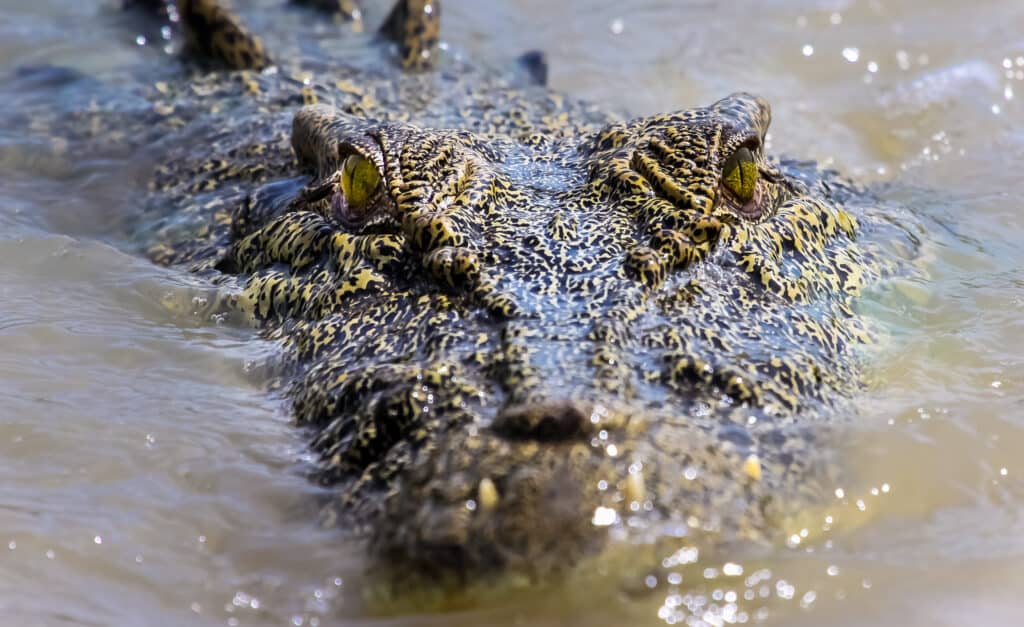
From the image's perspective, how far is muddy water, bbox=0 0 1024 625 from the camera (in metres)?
3.24

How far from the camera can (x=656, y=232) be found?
421 centimetres

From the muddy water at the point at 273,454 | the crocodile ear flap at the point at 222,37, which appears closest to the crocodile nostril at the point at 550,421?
the muddy water at the point at 273,454

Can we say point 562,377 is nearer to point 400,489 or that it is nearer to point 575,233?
point 400,489

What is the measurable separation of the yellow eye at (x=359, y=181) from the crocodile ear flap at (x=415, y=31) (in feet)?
10.4

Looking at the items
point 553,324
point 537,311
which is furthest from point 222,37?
point 553,324

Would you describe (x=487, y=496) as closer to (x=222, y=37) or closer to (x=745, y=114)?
(x=745, y=114)

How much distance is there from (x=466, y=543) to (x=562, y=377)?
58 cm

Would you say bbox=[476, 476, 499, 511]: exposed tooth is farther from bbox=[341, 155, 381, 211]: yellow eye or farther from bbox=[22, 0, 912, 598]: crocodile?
bbox=[341, 155, 381, 211]: yellow eye

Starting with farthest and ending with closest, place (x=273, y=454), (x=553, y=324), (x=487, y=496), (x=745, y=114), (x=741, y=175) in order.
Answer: (x=745, y=114)
(x=741, y=175)
(x=273, y=454)
(x=553, y=324)
(x=487, y=496)

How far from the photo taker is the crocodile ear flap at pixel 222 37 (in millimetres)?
7340

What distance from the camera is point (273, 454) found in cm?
390

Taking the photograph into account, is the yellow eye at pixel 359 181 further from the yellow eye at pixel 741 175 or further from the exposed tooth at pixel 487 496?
the exposed tooth at pixel 487 496

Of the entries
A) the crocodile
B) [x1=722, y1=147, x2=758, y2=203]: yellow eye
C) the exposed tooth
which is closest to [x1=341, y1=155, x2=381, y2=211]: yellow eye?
the crocodile

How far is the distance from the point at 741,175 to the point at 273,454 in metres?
2.12
